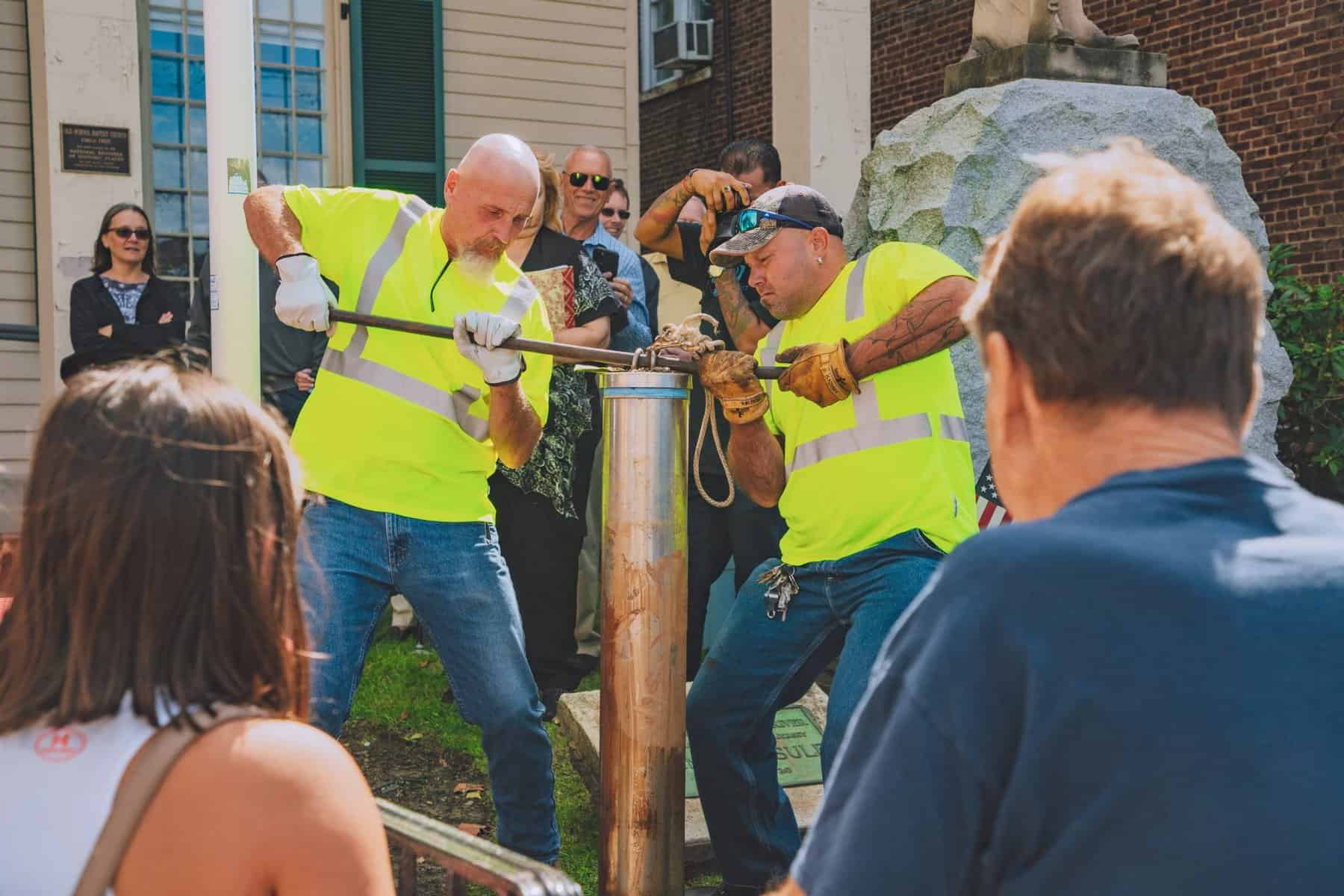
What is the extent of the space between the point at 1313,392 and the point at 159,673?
711 centimetres

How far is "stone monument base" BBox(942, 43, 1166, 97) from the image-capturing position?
5734 mm

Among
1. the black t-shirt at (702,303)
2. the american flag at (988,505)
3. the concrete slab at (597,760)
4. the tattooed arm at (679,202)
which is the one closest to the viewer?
the concrete slab at (597,760)

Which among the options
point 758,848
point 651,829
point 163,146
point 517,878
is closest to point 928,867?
point 517,878

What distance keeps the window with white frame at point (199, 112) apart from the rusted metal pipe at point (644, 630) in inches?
247

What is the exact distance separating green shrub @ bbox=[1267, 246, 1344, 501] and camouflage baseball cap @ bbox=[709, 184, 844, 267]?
4.08 metres

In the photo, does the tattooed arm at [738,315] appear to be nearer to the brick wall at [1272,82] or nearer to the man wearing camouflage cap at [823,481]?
the man wearing camouflage cap at [823,481]

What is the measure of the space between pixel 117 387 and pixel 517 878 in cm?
68

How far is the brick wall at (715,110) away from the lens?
54.6ft

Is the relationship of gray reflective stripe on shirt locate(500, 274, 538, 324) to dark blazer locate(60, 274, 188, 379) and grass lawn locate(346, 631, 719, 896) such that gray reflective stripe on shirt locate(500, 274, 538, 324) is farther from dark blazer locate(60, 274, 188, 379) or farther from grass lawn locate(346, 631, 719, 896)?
dark blazer locate(60, 274, 188, 379)

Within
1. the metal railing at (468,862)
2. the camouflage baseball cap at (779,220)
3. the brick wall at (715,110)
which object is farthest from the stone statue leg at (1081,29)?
the brick wall at (715,110)

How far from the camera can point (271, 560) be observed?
4.94 ft

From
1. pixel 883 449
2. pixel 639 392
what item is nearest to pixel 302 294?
pixel 639 392

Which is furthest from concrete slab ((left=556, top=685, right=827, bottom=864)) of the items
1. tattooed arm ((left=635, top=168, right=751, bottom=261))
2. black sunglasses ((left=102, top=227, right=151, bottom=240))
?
black sunglasses ((left=102, top=227, right=151, bottom=240))

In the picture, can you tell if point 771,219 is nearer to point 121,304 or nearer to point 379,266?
point 379,266
